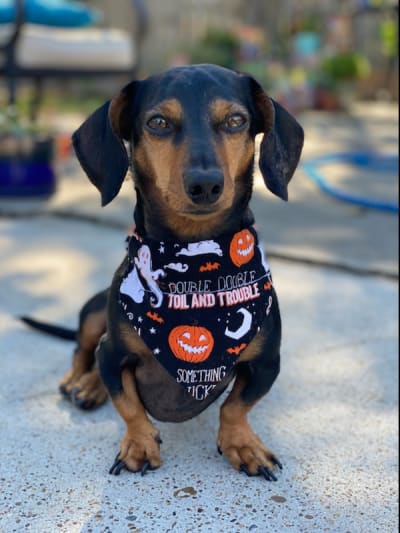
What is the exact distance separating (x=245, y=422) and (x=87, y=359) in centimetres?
68

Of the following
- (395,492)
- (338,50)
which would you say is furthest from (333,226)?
(338,50)

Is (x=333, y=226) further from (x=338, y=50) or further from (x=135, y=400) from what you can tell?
(x=338, y=50)

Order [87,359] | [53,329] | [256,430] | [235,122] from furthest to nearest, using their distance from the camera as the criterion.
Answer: [53,329]
[87,359]
[256,430]
[235,122]

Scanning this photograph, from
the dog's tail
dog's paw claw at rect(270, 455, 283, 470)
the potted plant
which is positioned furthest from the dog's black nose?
the potted plant

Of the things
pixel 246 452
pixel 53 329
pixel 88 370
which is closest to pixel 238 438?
pixel 246 452

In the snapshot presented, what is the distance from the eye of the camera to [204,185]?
73.6 inches

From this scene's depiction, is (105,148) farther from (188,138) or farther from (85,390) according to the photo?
(85,390)

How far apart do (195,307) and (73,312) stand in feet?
4.58

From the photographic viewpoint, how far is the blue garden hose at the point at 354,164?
4945 mm

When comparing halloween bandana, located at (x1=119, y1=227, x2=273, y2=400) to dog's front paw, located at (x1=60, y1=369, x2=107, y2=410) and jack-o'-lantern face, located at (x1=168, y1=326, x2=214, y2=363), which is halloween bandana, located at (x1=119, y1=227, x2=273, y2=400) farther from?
dog's front paw, located at (x1=60, y1=369, x2=107, y2=410)

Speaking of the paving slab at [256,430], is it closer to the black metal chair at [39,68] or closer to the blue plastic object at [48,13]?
the black metal chair at [39,68]

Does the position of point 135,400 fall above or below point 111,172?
below

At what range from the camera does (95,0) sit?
11.0 metres

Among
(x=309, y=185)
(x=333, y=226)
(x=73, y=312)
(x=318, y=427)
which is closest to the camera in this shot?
(x=318, y=427)
